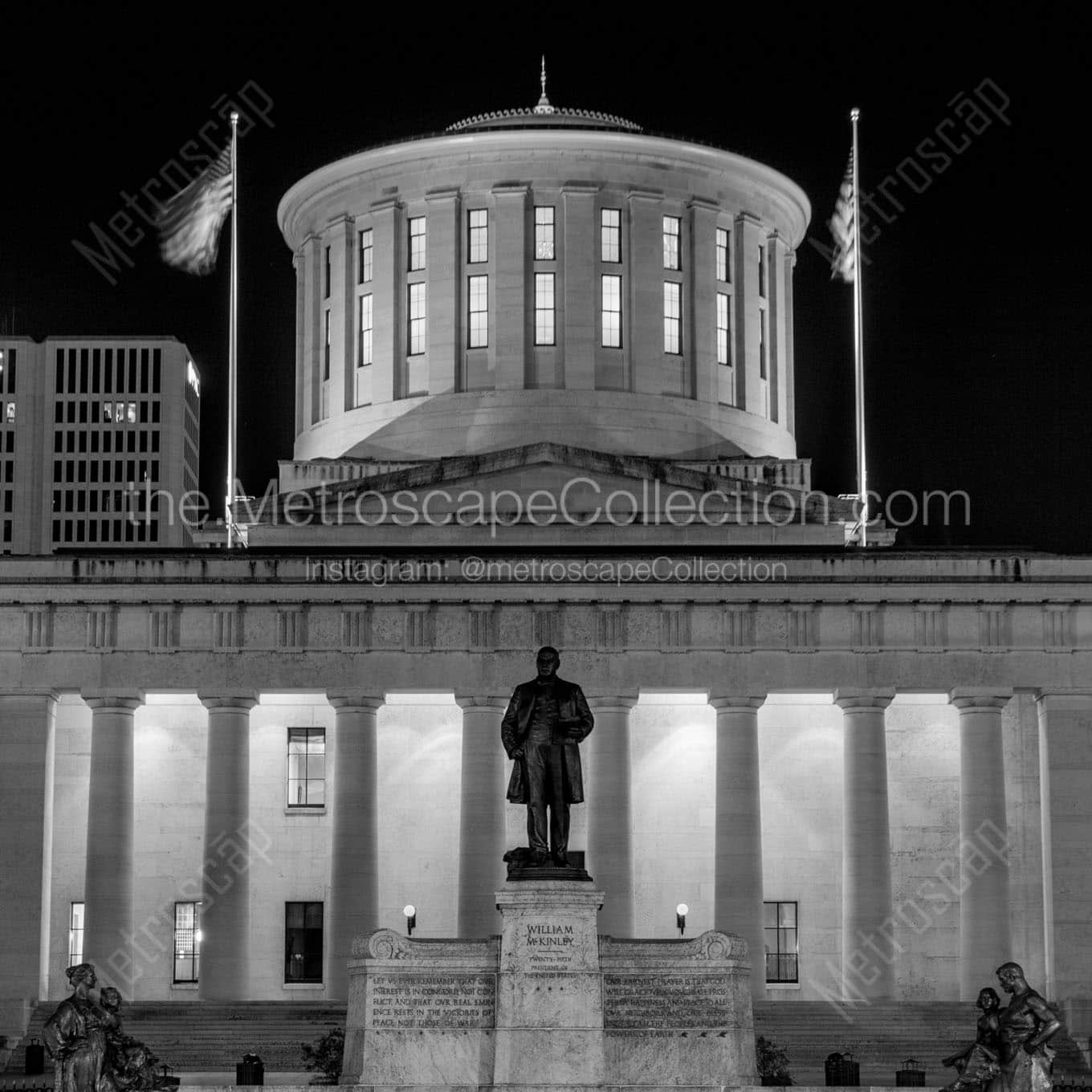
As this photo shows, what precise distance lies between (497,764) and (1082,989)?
53.8 ft

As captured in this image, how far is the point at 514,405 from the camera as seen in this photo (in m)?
86.8

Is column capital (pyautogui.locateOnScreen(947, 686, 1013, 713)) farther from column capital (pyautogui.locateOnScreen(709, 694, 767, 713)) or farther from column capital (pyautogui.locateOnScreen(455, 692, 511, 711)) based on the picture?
column capital (pyautogui.locateOnScreen(455, 692, 511, 711))

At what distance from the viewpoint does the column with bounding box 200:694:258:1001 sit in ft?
220

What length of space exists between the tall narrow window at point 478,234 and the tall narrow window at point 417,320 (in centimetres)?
216

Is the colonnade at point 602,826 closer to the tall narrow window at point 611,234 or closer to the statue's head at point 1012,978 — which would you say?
Answer: the tall narrow window at point 611,234

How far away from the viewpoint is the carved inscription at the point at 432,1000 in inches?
1558

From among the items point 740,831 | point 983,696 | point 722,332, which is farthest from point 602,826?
point 722,332

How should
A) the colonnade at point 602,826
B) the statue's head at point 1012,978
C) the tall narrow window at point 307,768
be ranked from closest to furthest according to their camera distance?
the statue's head at point 1012,978
the colonnade at point 602,826
the tall narrow window at point 307,768

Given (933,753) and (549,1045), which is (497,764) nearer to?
(933,753)

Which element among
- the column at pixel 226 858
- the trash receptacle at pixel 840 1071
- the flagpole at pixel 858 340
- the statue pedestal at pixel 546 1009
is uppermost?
the flagpole at pixel 858 340

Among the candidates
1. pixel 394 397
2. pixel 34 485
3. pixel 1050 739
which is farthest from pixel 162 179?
pixel 34 485

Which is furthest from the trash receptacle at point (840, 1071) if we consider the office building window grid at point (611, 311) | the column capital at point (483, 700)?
the office building window grid at point (611, 311)

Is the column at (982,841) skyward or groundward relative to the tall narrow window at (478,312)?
groundward

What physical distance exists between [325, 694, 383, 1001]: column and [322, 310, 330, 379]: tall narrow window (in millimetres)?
25187
